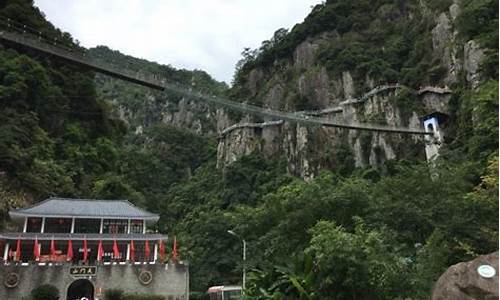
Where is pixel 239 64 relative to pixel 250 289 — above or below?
above

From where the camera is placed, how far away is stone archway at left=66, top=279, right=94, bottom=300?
22797mm

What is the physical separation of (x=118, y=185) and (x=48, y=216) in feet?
32.9

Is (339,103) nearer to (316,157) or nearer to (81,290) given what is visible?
(316,157)

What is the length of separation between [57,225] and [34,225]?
1.16 metres

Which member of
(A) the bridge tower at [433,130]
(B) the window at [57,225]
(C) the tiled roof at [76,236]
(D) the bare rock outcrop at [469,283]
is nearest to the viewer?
(D) the bare rock outcrop at [469,283]

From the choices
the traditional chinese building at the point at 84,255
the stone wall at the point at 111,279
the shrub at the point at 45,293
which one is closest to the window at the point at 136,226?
the traditional chinese building at the point at 84,255

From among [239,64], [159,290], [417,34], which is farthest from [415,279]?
[239,64]

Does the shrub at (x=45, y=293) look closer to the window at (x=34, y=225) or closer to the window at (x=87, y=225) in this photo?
the window at (x=34, y=225)

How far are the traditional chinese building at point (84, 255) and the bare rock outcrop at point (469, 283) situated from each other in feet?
61.0

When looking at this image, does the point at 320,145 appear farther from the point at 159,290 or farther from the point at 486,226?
the point at 486,226

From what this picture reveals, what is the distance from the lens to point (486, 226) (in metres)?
12.9

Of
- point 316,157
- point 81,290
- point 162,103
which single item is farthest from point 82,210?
point 162,103

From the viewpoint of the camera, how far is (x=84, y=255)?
23.3 metres

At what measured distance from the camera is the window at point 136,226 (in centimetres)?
2628
